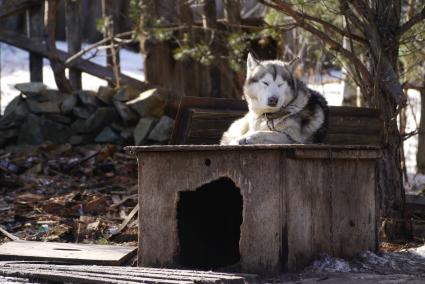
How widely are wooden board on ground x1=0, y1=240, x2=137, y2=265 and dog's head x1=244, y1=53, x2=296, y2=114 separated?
1.49 meters

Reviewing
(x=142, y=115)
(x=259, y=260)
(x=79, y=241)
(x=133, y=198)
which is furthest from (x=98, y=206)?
(x=259, y=260)

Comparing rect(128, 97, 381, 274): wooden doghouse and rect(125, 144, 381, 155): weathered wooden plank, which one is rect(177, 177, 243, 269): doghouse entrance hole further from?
rect(125, 144, 381, 155): weathered wooden plank

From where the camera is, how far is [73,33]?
1238 cm

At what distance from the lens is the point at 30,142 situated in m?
11.5

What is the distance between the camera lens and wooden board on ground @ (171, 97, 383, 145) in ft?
24.8

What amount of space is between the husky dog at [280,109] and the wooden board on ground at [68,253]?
1221 mm

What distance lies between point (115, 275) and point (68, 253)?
1.35 metres

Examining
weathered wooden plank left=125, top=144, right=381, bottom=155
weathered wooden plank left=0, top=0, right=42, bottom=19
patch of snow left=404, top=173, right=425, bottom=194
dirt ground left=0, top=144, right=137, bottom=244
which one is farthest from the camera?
weathered wooden plank left=0, top=0, right=42, bottom=19

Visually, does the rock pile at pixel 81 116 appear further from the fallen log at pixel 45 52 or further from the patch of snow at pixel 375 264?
the patch of snow at pixel 375 264

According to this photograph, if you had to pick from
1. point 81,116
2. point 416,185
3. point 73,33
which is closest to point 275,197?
point 416,185

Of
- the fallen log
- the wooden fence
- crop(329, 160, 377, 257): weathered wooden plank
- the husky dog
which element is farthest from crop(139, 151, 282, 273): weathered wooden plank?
the fallen log

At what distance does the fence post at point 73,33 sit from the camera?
1224cm

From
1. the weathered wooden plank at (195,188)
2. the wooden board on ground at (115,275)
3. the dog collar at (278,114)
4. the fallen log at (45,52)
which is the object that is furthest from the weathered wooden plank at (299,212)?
the fallen log at (45,52)

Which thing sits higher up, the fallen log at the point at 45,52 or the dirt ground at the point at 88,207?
the fallen log at the point at 45,52
